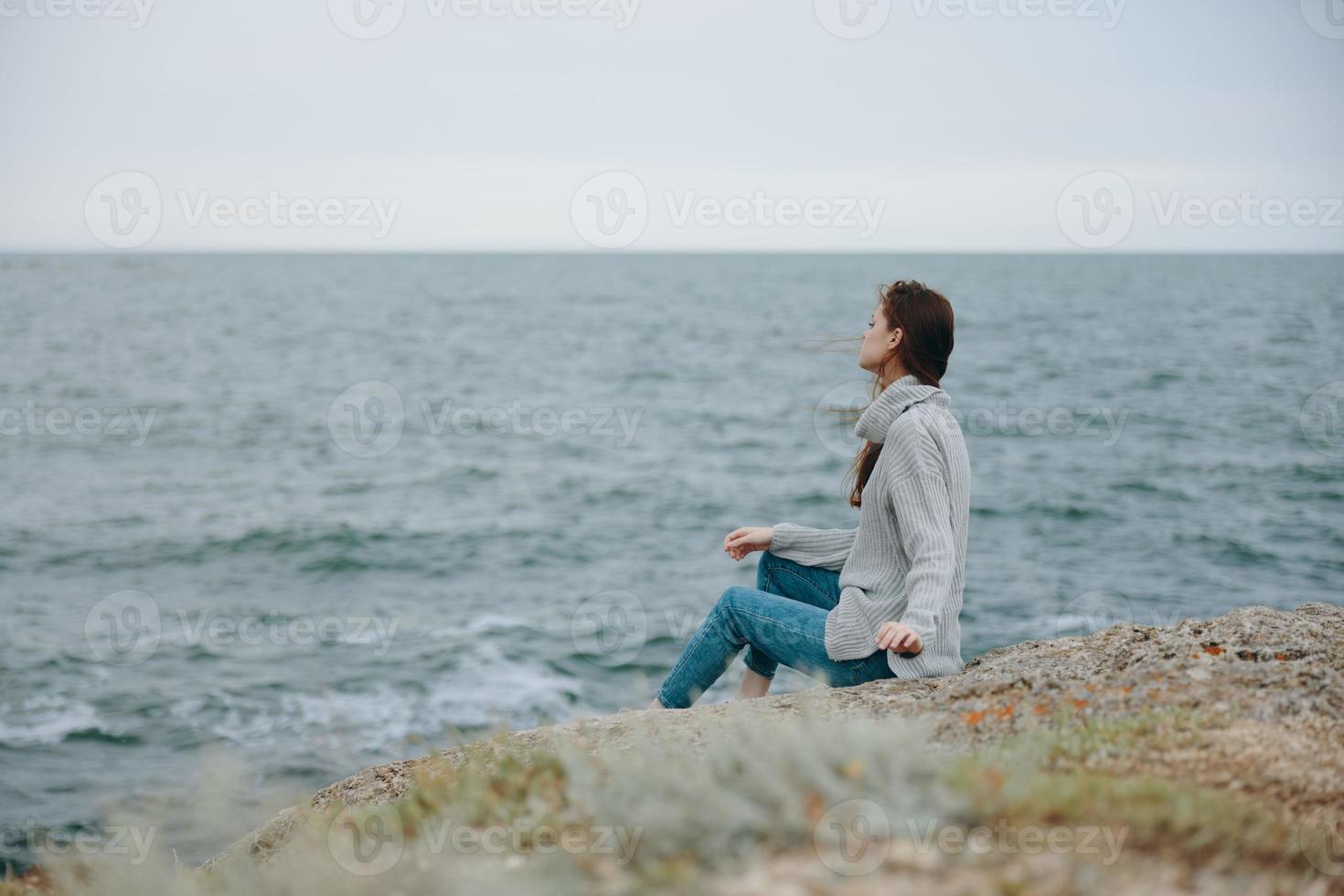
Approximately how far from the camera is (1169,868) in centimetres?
265

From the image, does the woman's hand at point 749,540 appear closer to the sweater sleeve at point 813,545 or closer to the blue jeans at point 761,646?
the sweater sleeve at point 813,545

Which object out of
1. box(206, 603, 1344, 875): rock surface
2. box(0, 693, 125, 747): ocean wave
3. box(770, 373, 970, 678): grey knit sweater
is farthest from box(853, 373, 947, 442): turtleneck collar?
box(0, 693, 125, 747): ocean wave

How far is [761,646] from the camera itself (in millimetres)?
4980

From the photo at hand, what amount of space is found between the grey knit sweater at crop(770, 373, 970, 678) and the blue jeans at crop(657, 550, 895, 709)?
12 cm

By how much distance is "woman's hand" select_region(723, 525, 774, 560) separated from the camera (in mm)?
5344

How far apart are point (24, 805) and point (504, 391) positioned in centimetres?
2616

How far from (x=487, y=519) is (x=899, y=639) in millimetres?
15307

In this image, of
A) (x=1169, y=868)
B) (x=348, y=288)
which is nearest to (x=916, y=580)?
(x=1169, y=868)

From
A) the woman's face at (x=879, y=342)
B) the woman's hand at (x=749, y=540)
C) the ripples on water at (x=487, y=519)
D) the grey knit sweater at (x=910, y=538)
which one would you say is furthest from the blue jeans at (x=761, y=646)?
the ripples on water at (x=487, y=519)

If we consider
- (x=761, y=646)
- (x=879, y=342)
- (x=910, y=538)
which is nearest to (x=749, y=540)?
(x=761, y=646)

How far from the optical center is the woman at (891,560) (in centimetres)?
450

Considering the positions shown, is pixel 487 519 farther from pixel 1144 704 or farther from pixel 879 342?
pixel 1144 704

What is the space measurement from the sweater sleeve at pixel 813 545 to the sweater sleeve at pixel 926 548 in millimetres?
638

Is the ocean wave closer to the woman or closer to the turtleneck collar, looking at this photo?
the woman
